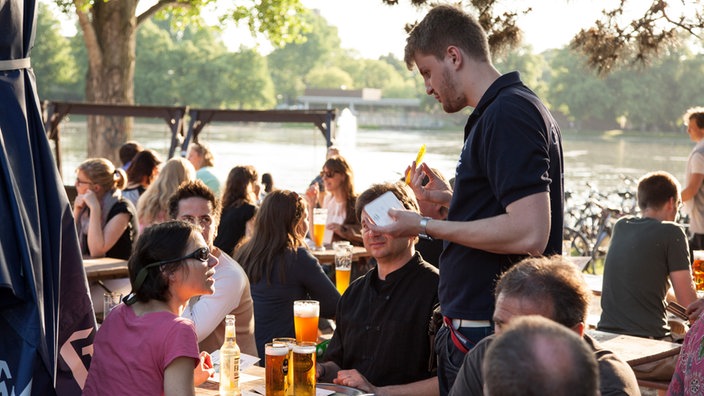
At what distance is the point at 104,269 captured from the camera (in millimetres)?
5973

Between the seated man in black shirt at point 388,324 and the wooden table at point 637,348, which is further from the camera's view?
the wooden table at point 637,348

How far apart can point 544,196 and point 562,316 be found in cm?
46

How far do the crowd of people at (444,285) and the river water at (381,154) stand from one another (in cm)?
1774

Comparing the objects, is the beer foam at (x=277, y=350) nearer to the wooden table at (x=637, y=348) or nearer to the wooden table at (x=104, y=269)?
the wooden table at (x=637, y=348)

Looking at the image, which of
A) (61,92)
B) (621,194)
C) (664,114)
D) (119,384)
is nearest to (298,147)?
(664,114)

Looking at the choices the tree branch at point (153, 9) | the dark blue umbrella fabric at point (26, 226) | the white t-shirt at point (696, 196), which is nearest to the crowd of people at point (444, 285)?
the dark blue umbrella fabric at point (26, 226)

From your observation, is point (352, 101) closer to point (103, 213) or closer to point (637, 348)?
point (103, 213)

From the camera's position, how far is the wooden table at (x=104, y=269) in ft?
19.5

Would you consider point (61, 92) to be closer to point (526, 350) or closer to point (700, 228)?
point (700, 228)

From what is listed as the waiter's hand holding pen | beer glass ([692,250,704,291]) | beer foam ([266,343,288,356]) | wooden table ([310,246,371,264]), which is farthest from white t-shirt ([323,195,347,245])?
beer foam ([266,343,288,356])

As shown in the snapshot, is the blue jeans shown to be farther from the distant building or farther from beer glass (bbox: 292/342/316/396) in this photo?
the distant building

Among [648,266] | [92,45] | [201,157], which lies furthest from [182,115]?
[648,266]

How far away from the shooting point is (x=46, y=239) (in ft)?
7.71

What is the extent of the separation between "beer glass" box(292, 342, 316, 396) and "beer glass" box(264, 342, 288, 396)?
0.03 metres
